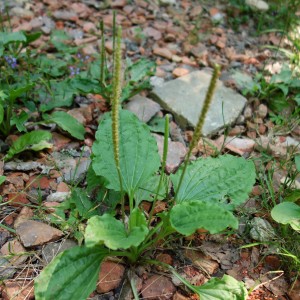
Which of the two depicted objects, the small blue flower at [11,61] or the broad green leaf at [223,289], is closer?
the broad green leaf at [223,289]

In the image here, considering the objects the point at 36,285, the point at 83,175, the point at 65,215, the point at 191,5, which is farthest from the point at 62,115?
the point at 191,5

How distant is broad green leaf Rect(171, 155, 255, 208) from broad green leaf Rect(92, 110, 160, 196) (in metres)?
0.17

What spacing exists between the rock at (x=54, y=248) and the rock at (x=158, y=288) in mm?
413

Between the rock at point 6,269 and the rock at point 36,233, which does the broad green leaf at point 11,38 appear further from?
the rock at point 6,269

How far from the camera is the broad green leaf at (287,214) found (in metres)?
2.04

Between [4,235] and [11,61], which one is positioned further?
[11,61]

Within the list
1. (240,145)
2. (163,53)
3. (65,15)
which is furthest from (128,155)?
(65,15)

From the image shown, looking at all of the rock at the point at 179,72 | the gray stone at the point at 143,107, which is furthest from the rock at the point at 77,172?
the rock at the point at 179,72

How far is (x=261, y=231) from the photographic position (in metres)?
2.19

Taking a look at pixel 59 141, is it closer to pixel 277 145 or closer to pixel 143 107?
pixel 143 107

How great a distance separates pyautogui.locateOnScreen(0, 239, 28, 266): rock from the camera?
77.0 inches

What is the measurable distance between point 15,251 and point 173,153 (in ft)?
3.68

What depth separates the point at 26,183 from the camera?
2359mm

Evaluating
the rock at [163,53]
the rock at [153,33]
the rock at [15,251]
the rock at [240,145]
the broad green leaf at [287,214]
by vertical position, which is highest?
the rock at [153,33]
